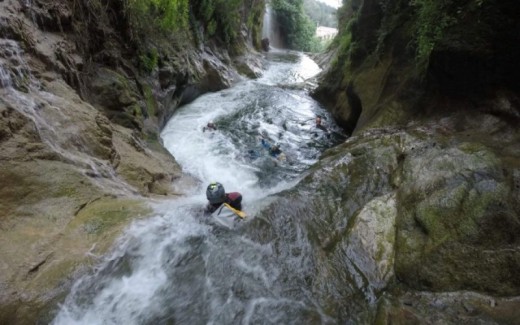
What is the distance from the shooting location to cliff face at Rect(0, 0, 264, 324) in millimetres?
3697

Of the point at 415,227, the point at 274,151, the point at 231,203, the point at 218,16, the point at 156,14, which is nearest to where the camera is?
the point at 415,227

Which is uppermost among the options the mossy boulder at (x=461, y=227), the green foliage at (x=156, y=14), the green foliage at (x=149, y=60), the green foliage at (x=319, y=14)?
the green foliage at (x=156, y=14)

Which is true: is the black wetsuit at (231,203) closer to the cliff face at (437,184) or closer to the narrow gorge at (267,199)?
the narrow gorge at (267,199)

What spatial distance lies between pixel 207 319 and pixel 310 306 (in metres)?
1.13

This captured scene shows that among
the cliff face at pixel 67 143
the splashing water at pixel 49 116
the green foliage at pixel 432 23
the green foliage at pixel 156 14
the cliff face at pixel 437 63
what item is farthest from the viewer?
the green foliage at pixel 156 14

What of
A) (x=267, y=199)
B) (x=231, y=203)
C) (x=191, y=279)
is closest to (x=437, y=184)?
(x=267, y=199)

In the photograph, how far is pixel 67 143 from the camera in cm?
515

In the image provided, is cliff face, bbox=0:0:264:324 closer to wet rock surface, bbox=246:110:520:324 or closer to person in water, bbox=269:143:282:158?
wet rock surface, bbox=246:110:520:324

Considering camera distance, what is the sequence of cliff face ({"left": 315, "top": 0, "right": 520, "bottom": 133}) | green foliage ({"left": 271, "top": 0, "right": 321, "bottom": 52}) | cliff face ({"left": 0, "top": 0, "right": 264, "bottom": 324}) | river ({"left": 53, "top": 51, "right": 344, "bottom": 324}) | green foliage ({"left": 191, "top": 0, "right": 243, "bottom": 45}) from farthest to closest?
green foliage ({"left": 271, "top": 0, "right": 321, "bottom": 52}) → green foliage ({"left": 191, "top": 0, "right": 243, "bottom": 45}) → cliff face ({"left": 315, "top": 0, "right": 520, "bottom": 133}) → cliff face ({"left": 0, "top": 0, "right": 264, "bottom": 324}) → river ({"left": 53, "top": 51, "right": 344, "bottom": 324})

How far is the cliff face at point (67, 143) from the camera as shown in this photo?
3.70m

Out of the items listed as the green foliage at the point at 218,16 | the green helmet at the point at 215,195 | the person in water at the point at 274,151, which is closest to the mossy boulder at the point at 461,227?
the green helmet at the point at 215,195

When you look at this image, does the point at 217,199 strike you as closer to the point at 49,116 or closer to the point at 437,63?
the point at 49,116

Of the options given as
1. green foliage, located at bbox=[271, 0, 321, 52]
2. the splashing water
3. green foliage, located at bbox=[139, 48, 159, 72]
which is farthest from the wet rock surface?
green foliage, located at bbox=[271, 0, 321, 52]

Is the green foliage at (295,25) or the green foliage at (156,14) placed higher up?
the green foliage at (156,14)
